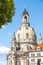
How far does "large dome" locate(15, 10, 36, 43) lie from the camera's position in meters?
114

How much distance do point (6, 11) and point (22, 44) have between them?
298 feet

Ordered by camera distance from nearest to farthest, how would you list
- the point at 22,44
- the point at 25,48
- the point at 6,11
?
the point at 6,11 < the point at 25,48 < the point at 22,44

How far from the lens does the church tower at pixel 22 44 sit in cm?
10862

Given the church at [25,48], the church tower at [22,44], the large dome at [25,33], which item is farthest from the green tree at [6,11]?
the large dome at [25,33]

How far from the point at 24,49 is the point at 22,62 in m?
6.28

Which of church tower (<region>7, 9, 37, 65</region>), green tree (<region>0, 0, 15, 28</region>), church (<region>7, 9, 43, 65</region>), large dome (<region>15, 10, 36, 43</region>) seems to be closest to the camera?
green tree (<region>0, 0, 15, 28</region>)

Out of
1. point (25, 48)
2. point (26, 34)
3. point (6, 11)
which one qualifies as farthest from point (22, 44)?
point (6, 11)

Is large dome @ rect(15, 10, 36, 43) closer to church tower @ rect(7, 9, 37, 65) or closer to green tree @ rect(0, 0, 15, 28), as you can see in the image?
church tower @ rect(7, 9, 37, 65)

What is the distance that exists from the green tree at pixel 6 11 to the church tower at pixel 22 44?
83.6 metres

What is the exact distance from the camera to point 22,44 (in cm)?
11369

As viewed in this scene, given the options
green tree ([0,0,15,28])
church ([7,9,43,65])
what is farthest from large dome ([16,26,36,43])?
green tree ([0,0,15,28])

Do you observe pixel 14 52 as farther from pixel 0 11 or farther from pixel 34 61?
pixel 0 11

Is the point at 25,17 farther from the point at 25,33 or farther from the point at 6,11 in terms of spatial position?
the point at 6,11

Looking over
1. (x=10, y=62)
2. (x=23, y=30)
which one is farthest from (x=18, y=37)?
(x=10, y=62)
